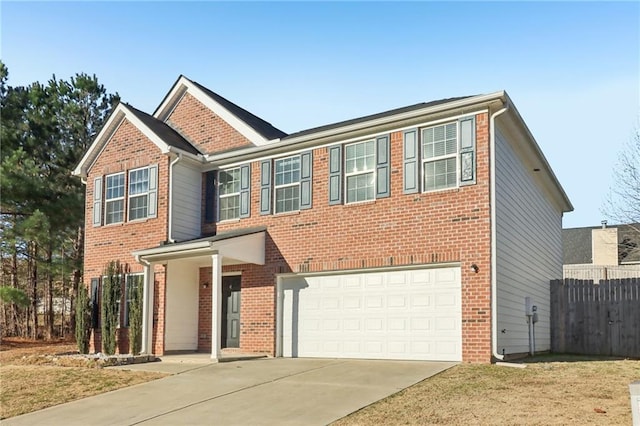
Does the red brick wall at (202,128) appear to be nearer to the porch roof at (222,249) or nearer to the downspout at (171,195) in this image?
the downspout at (171,195)

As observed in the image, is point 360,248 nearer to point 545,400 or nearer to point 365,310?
point 365,310

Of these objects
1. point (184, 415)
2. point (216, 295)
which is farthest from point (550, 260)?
point (184, 415)

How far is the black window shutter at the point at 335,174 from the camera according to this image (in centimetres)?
1455

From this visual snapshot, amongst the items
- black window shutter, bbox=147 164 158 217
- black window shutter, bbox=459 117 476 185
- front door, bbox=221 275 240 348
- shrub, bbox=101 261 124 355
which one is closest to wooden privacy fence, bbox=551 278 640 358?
black window shutter, bbox=459 117 476 185

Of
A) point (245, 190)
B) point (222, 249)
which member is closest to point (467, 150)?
point (222, 249)

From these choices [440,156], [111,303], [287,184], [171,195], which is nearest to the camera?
[440,156]

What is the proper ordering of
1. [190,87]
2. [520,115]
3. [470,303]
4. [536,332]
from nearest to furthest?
1. [470,303]
2. [520,115]
3. [536,332]
4. [190,87]

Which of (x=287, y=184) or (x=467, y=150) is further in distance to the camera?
(x=287, y=184)

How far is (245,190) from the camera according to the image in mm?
16375

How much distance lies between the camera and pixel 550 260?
19.4 m

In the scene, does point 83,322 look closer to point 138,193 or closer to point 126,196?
point 126,196

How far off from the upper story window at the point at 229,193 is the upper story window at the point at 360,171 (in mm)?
3565

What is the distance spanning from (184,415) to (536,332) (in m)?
10.2

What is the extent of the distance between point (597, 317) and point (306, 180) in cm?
851
